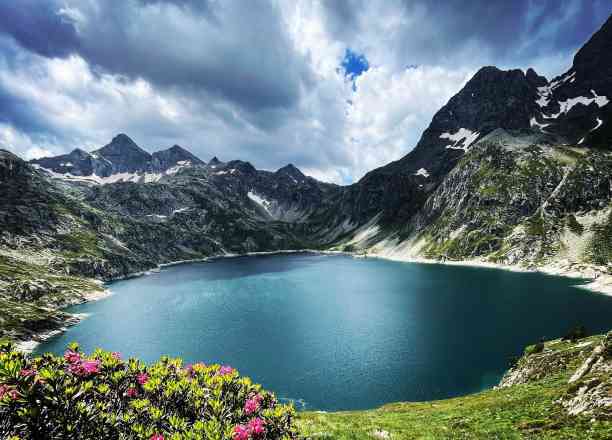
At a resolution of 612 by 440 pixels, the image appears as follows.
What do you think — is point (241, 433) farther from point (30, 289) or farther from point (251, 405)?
point (30, 289)

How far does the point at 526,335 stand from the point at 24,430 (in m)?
103

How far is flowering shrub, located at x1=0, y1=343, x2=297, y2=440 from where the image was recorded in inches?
350

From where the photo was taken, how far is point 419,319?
106438 millimetres

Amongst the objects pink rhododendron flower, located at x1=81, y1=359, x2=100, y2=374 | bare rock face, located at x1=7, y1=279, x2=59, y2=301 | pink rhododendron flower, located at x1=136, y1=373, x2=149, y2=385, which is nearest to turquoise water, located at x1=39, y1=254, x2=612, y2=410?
bare rock face, located at x1=7, y1=279, x2=59, y2=301

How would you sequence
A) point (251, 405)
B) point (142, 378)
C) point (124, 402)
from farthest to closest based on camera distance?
1. point (142, 378)
2. point (251, 405)
3. point (124, 402)

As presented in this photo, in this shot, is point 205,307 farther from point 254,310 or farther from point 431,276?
point 431,276

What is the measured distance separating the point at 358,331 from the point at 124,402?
9259cm

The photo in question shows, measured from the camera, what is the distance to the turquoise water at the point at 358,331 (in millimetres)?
65438

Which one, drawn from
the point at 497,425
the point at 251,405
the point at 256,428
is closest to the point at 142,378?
the point at 251,405

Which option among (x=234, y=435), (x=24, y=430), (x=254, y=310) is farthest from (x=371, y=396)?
(x=254, y=310)

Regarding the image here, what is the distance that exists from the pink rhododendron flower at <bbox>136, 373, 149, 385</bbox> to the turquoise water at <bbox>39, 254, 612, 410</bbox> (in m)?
51.4

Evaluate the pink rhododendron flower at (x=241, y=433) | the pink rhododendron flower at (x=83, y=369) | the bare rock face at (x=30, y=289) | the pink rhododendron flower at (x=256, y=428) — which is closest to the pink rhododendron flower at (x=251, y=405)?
the pink rhododendron flower at (x=256, y=428)

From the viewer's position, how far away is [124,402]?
12.9m

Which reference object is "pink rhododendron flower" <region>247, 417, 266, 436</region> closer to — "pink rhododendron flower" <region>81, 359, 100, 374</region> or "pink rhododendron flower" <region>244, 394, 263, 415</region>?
"pink rhododendron flower" <region>244, 394, 263, 415</region>
